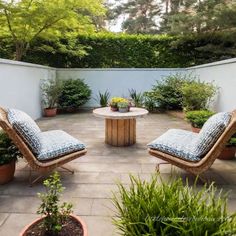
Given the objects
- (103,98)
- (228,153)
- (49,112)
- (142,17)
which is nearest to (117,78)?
(103,98)

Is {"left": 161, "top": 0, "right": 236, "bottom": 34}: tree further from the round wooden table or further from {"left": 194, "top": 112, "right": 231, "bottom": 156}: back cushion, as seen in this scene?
{"left": 194, "top": 112, "right": 231, "bottom": 156}: back cushion

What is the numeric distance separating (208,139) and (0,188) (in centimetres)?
241

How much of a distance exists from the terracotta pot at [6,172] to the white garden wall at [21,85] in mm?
2283

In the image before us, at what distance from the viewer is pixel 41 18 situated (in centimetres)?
665

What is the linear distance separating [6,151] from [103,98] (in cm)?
614

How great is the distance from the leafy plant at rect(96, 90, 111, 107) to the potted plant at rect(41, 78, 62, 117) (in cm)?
164

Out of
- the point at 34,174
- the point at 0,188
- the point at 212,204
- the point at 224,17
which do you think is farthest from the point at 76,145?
the point at 224,17

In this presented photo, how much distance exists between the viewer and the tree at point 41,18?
6344mm

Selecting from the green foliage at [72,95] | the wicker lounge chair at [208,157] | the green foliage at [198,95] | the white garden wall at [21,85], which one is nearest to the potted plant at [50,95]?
the white garden wall at [21,85]

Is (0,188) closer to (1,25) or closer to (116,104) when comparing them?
(116,104)

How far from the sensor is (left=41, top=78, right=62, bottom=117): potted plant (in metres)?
7.57

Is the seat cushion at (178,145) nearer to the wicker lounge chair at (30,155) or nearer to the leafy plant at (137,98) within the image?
the wicker lounge chair at (30,155)

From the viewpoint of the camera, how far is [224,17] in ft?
28.2

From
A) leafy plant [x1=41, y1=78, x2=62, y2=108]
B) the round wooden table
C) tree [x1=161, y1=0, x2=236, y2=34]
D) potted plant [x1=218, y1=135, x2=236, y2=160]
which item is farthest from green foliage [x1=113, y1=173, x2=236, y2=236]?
tree [x1=161, y1=0, x2=236, y2=34]
